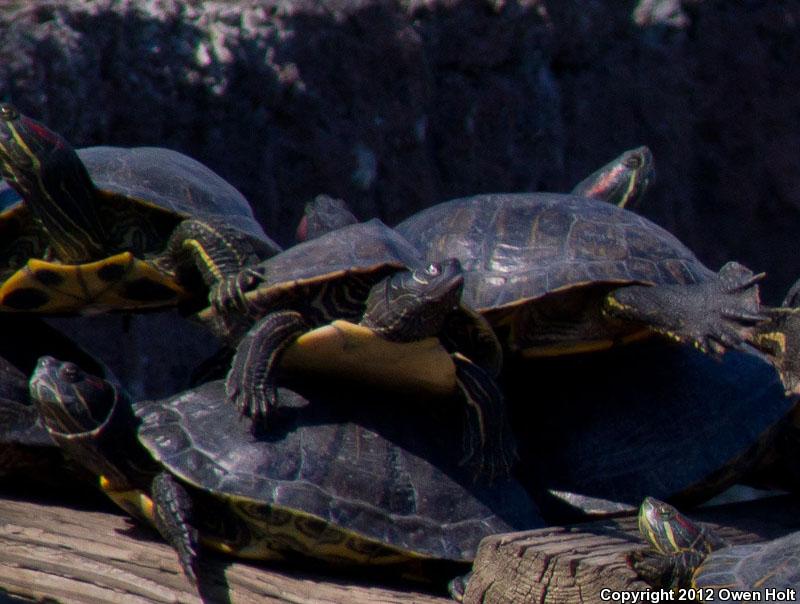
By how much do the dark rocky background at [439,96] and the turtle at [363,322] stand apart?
3.90ft

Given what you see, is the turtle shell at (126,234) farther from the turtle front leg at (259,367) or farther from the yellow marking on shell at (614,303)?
the yellow marking on shell at (614,303)

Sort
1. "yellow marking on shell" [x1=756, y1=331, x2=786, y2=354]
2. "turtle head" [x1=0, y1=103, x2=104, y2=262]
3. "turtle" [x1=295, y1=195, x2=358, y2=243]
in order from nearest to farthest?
"yellow marking on shell" [x1=756, y1=331, x2=786, y2=354] < "turtle head" [x1=0, y1=103, x2=104, y2=262] < "turtle" [x1=295, y1=195, x2=358, y2=243]

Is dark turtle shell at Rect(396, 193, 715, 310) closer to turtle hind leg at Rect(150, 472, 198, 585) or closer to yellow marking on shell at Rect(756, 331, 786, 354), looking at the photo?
yellow marking on shell at Rect(756, 331, 786, 354)

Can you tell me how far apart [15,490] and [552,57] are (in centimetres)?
260

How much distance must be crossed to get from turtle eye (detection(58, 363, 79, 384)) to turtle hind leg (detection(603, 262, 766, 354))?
3.55ft

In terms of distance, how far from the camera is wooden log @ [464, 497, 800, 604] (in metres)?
1.93

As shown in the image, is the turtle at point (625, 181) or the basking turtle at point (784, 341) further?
the turtle at point (625, 181)

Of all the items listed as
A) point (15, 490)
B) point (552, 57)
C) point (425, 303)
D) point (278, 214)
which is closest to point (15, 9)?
point (278, 214)

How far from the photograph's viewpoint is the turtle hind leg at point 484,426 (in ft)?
7.59

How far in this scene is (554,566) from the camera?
6.43 feet

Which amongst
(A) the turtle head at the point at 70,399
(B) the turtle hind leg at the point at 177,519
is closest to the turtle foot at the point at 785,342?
(B) the turtle hind leg at the point at 177,519

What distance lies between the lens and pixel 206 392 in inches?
95.4

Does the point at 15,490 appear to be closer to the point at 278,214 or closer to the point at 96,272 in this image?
the point at 96,272

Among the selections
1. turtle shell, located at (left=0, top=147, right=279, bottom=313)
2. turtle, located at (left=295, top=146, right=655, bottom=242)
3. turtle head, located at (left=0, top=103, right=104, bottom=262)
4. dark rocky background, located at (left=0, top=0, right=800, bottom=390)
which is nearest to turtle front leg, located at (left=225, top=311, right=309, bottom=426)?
turtle shell, located at (left=0, top=147, right=279, bottom=313)
